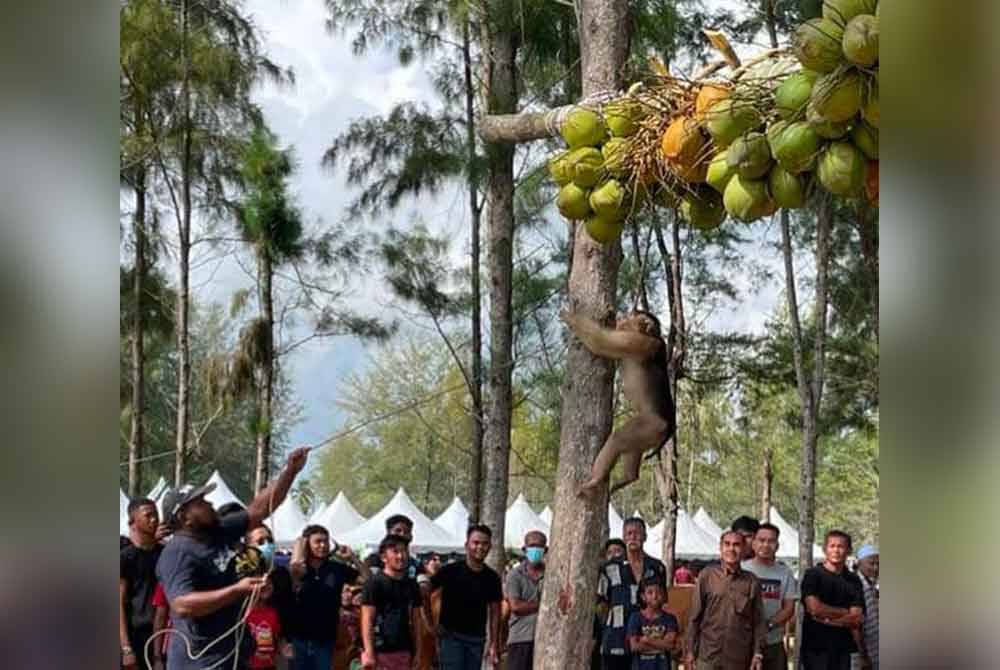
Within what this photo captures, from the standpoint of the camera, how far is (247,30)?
756 centimetres

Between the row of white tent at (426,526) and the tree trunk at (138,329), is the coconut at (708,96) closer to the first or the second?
the row of white tent at (426,526)

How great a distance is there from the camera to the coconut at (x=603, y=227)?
6.99 feet

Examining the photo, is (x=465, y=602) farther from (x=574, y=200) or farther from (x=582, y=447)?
(x=574, y=200)

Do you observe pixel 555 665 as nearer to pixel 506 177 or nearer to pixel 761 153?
pixel 761 153

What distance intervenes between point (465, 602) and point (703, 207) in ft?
8.62

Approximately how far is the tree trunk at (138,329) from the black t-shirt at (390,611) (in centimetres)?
341

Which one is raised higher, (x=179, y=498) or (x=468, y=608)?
(x=179, y=498)

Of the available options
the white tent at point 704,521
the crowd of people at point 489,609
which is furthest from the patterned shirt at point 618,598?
the white tent at point 704,521

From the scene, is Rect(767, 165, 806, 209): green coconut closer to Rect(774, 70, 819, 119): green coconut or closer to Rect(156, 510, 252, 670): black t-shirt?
Rect(774, 70, 819, 119): green coconut

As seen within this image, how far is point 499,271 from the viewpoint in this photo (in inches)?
264

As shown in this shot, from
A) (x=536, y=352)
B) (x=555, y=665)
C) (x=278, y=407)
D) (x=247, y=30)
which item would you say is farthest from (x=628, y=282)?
(x=555, y=665)

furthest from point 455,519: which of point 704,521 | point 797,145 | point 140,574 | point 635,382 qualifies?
point 797,145

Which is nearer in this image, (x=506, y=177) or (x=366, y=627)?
(x=366, y=627)
